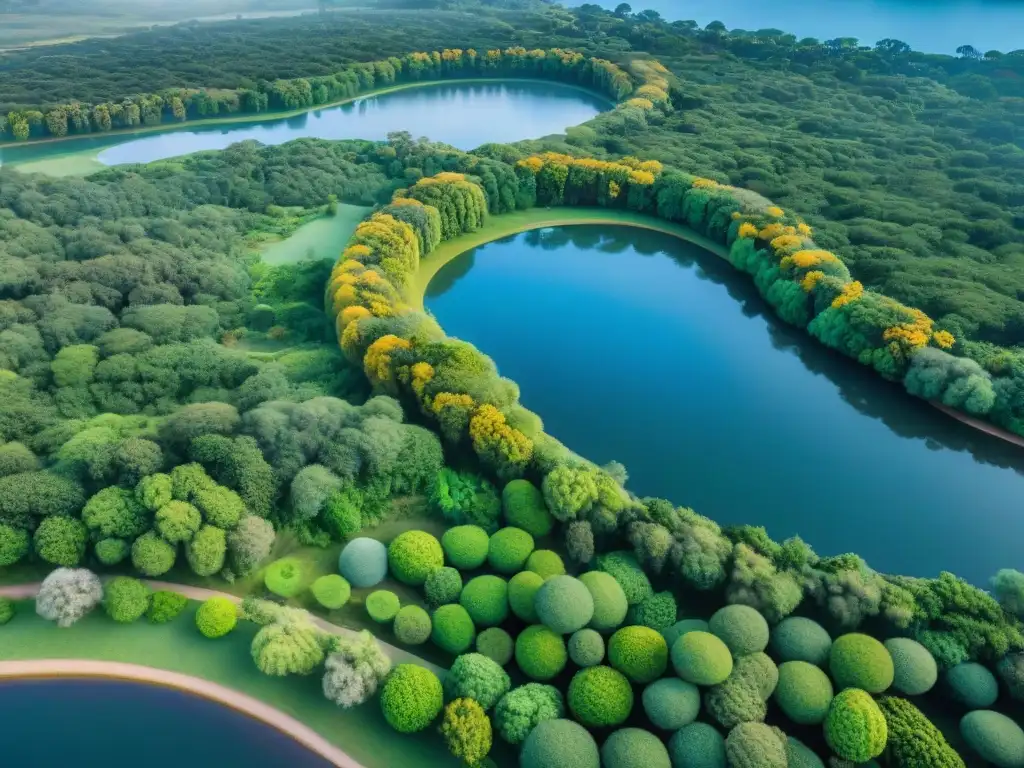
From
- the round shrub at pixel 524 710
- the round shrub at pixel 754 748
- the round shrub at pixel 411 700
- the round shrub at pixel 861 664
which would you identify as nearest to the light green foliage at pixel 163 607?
the round shrub at pixel 411 700

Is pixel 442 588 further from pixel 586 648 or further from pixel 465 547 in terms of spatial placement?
pixel 586 648

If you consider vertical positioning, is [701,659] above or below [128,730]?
above

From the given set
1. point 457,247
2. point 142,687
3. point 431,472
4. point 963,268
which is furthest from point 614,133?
point 142,687

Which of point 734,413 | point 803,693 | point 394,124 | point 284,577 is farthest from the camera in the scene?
point 394,124

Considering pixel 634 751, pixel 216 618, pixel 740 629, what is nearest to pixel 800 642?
pixel 740 629

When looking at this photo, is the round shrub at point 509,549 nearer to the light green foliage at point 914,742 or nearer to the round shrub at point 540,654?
the round shrub at point 540,654

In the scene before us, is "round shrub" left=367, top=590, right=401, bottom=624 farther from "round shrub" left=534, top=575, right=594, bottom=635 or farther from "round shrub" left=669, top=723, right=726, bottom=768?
"round shrub" left=669, top=723, right=726, bottom=768

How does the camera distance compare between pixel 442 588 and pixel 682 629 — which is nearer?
pixel 682 629
